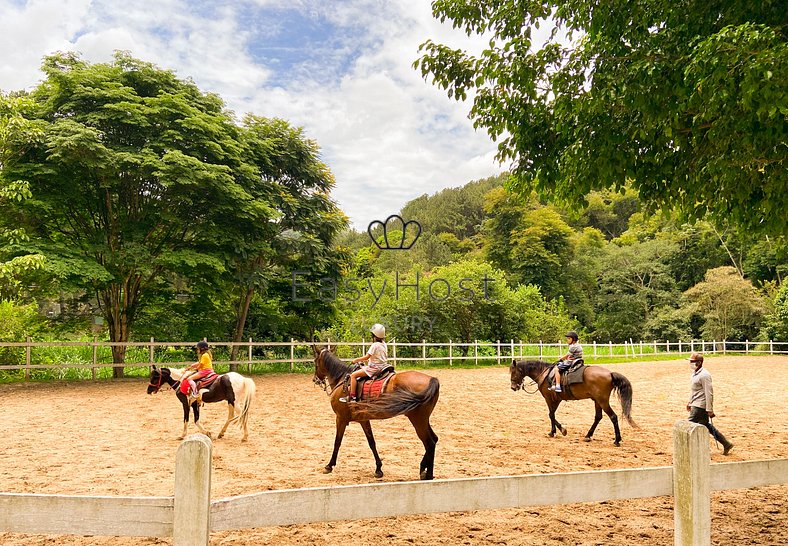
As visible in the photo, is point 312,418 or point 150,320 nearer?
point 312,418

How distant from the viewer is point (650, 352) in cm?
3578

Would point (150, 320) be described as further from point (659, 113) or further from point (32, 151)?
point (659, 113)

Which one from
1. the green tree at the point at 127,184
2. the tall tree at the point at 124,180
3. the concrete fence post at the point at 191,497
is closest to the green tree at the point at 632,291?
the green tree at the point at 127,184

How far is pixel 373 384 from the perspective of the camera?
21.5 ft

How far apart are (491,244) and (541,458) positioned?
40.7 m

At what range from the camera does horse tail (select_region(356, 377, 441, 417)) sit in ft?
20.2

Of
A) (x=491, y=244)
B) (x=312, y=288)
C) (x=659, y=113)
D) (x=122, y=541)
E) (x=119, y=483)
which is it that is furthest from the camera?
(x=491, y=244)

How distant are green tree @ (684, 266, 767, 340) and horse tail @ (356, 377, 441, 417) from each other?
39.1 meters

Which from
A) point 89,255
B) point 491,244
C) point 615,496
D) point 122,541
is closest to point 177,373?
point 122,541

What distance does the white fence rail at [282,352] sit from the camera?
16953mm

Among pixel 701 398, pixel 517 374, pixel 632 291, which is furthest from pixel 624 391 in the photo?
pixel 632 291

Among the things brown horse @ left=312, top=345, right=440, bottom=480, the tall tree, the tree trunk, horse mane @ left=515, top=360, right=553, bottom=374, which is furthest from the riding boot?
the tree trunk

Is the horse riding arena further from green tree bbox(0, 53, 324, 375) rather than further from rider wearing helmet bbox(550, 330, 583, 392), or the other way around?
green tree bbox(0, 53, 324, 375)

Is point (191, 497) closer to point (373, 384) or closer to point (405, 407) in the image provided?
point (405, 407)
